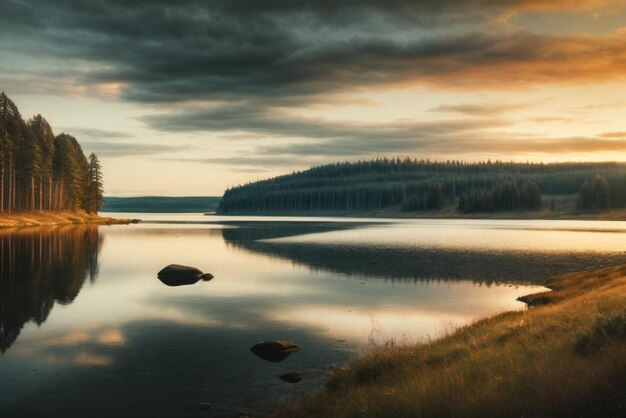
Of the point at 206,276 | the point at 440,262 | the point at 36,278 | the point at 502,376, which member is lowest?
the point at 440,262

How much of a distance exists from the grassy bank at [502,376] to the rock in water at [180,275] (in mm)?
26328

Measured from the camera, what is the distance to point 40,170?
4722 inches

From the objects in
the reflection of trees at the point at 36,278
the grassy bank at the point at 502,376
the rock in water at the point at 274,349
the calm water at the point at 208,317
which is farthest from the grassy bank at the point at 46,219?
the grassy bank at the point at 502,376

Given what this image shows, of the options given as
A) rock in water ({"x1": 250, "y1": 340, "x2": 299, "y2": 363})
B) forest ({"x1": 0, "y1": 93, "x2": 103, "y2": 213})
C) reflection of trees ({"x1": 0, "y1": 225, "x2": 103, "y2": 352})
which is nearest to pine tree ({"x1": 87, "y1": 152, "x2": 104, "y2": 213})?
forest ({"x1": 0, "y1": 93, "x2": 103, "y2": 213})

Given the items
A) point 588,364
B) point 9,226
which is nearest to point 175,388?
point 588,364

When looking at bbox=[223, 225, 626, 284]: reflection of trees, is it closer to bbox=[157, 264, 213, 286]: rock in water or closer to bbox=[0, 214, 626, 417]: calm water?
bbox=[0, 214, 626, 417]: calm water

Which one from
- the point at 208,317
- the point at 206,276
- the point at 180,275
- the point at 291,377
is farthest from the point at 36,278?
the point at 291,377

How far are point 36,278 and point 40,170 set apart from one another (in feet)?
298

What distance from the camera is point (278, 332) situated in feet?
79.7

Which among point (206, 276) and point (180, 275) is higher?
point (180, 275)

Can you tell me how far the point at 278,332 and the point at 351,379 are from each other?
30.0 ft

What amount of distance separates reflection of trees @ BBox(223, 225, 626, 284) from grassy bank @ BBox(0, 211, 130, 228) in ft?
202

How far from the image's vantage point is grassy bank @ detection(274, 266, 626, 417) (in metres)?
9.94

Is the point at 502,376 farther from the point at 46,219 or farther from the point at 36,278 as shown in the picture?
the point at 46,219
